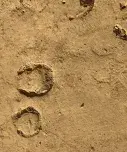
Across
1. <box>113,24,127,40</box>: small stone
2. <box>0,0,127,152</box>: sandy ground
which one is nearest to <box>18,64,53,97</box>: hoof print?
<box>0,0,127,152</box>: sandy ground

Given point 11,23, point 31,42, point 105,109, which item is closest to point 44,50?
point 31,42

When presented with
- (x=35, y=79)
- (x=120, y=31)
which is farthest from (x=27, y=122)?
(x=120, y=31)

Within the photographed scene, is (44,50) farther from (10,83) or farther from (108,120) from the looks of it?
(108,120)

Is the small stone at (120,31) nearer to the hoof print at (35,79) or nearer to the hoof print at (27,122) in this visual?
the hoof print at (35,79)

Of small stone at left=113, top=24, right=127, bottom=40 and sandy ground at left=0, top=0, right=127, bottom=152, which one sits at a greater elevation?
small stone at left=113, top=24, right=127, bottom=40

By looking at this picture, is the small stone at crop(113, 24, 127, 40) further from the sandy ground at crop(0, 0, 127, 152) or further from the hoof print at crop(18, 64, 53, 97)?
the hoof print at crop(18, 64, 53, 97)

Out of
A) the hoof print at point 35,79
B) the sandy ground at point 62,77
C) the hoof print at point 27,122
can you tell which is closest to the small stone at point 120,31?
the sandy ground at point 62,77

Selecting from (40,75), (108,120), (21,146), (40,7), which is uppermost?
(40,7)
